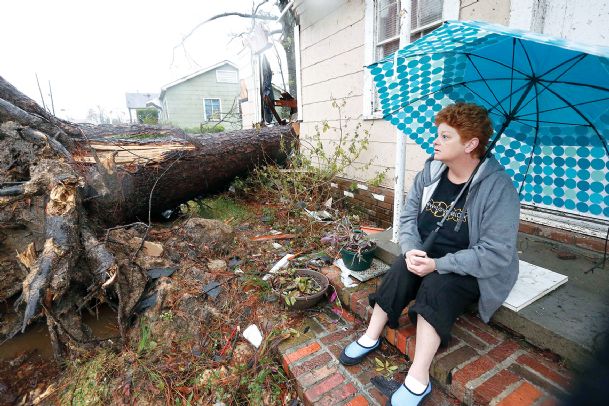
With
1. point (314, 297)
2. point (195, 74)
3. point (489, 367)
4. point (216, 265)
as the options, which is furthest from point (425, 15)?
point (195, 74)

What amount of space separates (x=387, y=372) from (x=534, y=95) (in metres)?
1.82

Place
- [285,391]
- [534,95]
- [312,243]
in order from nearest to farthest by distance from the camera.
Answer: [534,95]
[285,391]
[312,243]

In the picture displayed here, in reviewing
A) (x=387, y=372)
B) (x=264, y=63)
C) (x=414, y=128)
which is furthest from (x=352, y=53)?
(x=264, y=63)

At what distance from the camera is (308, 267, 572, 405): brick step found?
57.6 inches

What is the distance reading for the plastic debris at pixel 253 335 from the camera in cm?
221

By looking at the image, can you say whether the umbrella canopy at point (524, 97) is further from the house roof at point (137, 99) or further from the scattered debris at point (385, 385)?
the house roof at point (137, 99)

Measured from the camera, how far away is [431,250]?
1.90 metres

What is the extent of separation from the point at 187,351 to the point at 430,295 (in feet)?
5.85

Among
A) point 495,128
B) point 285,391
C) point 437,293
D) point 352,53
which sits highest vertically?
point 352,53

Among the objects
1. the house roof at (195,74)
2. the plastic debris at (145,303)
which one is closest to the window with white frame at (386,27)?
the plastic debris at (145,303)

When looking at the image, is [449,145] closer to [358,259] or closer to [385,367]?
[358,259]

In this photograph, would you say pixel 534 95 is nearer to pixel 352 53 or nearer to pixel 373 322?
pixel 373 322

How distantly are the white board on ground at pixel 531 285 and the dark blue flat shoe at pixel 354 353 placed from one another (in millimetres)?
841

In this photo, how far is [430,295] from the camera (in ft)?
5.25
